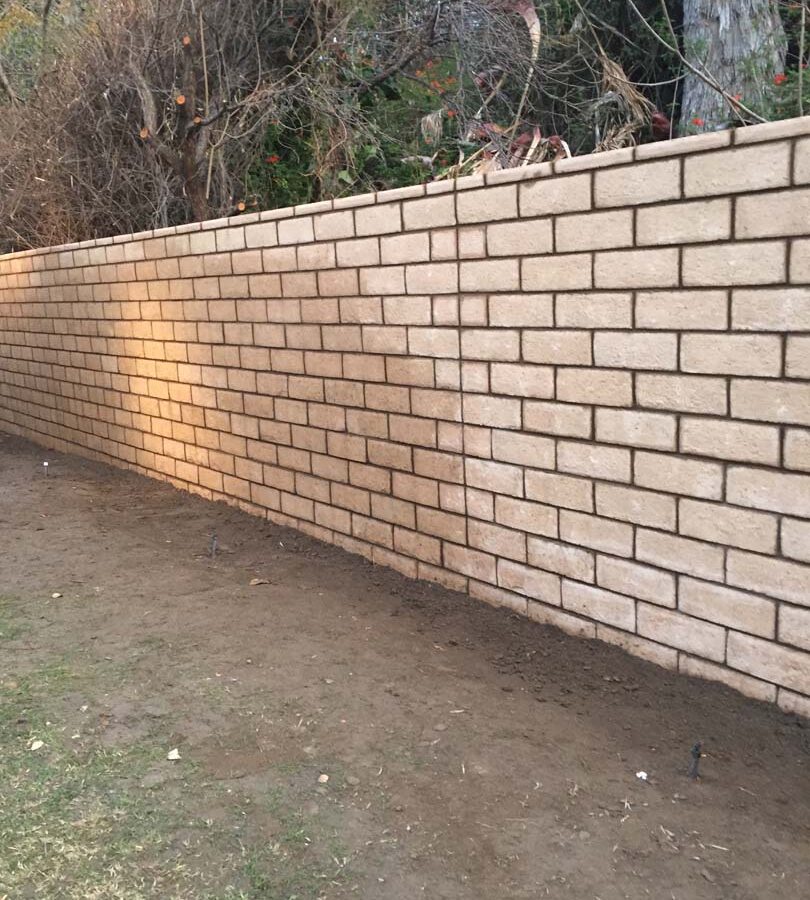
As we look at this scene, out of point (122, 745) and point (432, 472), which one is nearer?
point (122, 745)

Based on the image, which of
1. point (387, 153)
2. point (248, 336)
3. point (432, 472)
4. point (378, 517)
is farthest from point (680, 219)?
point (387, 153)

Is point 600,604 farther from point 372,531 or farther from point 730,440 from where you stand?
point 372,531

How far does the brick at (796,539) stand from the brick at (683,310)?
71cm

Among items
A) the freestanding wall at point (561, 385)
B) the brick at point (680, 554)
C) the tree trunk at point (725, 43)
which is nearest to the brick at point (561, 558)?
the freestanding wall at point (561, 385)

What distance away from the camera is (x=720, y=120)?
7.28 metres

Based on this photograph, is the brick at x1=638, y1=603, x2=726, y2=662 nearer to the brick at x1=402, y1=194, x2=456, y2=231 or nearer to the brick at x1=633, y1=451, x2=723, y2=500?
the brick at x1=633, y1=451, x2=723, y2=500

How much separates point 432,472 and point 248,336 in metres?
1.96

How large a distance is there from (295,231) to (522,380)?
1962 millimetres

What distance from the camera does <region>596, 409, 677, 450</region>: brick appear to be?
132 inches

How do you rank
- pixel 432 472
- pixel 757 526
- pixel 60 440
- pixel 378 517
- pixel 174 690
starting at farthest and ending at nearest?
1. pixel 60 440
2. pixel 378 517
3. pixel 432 472
4. pixel 174 690
5. pixel 757 526

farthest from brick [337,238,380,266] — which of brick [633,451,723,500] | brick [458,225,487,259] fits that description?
brick [633,451,723,500]

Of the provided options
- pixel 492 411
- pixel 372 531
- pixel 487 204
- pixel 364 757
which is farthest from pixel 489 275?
pixel 364 757

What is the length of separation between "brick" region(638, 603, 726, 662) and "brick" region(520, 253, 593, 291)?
1326 millimetres

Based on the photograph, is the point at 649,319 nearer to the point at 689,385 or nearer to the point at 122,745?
the point at 689,385
